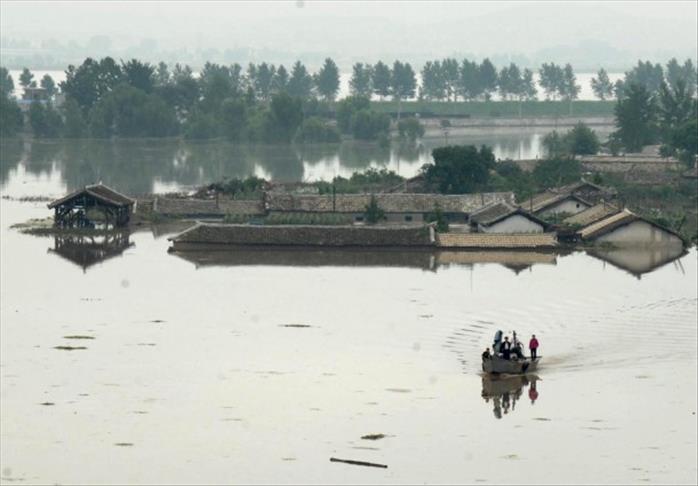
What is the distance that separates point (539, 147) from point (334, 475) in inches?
2689

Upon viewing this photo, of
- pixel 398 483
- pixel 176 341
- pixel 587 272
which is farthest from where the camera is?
pixel 587 272

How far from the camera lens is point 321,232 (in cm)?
4553

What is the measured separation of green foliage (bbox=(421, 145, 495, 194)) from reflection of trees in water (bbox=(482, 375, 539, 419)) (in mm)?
24212

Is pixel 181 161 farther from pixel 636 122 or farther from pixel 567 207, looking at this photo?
pixel 567 207

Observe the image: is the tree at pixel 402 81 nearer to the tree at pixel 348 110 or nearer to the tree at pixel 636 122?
the tree at pixel 348 110

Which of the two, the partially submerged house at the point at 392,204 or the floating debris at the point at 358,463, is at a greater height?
the partially submerged house at the point at 392,204

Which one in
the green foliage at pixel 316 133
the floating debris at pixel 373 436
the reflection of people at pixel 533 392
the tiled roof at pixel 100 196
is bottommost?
the floating debris at pixel 373 436

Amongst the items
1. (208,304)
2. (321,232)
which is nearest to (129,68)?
(321,232)

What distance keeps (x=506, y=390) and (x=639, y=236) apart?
16999 millimetres

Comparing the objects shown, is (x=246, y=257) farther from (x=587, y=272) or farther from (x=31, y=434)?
(x=31, y=434)

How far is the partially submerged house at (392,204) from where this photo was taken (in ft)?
164

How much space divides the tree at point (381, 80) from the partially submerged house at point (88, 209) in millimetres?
66585

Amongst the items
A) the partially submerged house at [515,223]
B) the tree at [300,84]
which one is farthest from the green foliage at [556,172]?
the tree at [300,84]

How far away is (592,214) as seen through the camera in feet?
162
